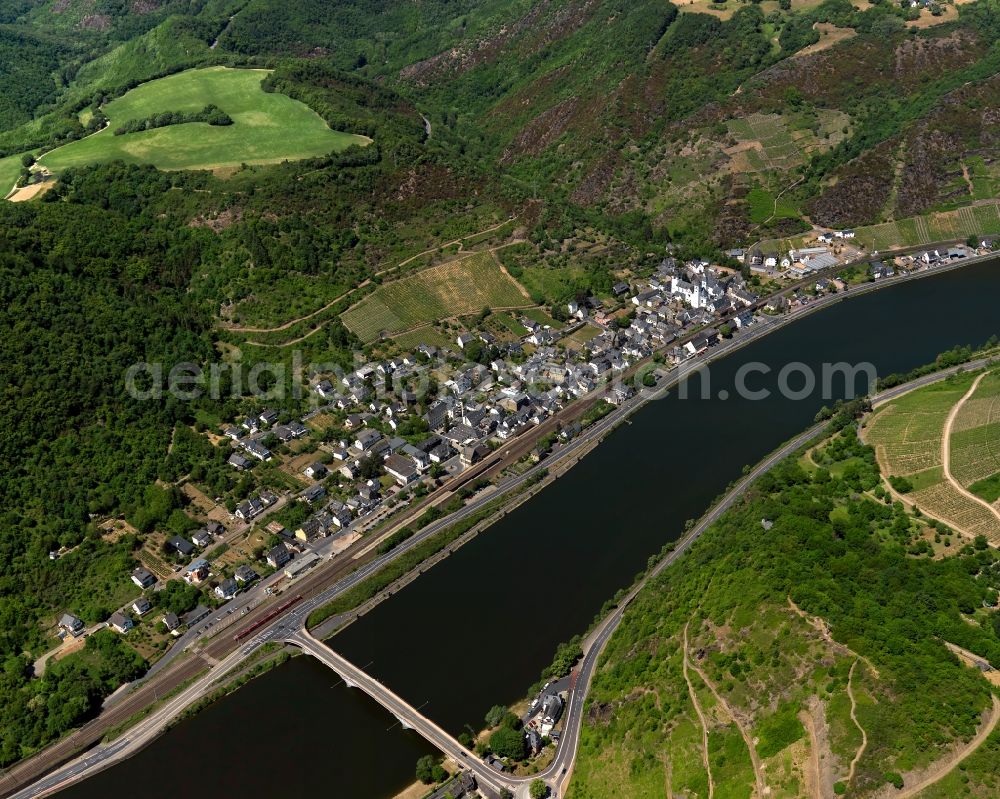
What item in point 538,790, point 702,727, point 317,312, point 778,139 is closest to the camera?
point 702,727

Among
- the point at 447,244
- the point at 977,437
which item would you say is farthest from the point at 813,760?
the point at 447,244

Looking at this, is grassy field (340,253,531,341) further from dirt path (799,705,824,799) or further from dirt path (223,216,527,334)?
dirt path (799,705,824,799)

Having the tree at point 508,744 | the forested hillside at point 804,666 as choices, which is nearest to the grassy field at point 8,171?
the tree at point 508,744

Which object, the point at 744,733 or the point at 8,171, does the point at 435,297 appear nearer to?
the point at 8,171

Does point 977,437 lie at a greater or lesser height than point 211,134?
lesser

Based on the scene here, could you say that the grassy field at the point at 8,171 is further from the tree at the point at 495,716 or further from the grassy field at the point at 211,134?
the tree at the point at 495,716

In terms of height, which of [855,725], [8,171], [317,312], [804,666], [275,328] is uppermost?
[8,171]

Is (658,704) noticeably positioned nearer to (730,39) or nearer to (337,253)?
(337,253)
